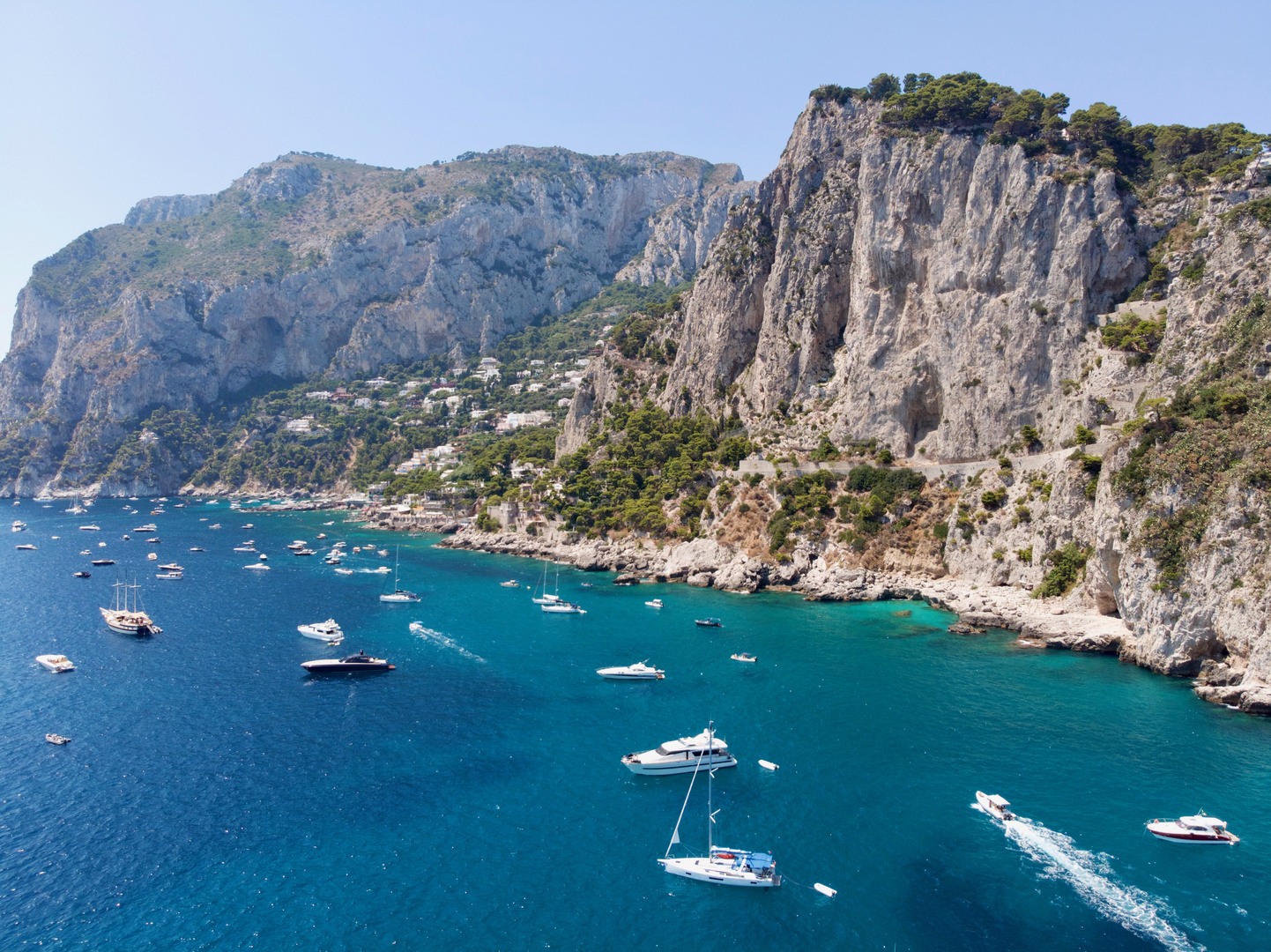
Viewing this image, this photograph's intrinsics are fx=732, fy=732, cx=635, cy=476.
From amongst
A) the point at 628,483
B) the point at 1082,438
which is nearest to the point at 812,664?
the point at 1082,438

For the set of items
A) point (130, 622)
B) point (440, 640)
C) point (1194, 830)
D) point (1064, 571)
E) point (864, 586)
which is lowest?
point (130, 622)

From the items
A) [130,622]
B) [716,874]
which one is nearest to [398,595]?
[130,622]

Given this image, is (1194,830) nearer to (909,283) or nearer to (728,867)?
(728,867)

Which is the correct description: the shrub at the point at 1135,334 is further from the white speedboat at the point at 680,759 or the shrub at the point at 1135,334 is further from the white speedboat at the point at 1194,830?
the white speedboat at the point at 680,759

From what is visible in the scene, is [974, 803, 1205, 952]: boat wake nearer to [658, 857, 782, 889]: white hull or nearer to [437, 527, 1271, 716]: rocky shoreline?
[658, 857, 782, 889]: white hull

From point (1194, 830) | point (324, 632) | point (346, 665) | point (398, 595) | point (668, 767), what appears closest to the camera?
point (1194, 830)

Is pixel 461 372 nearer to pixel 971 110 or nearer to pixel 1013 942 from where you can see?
pixel 971 110
